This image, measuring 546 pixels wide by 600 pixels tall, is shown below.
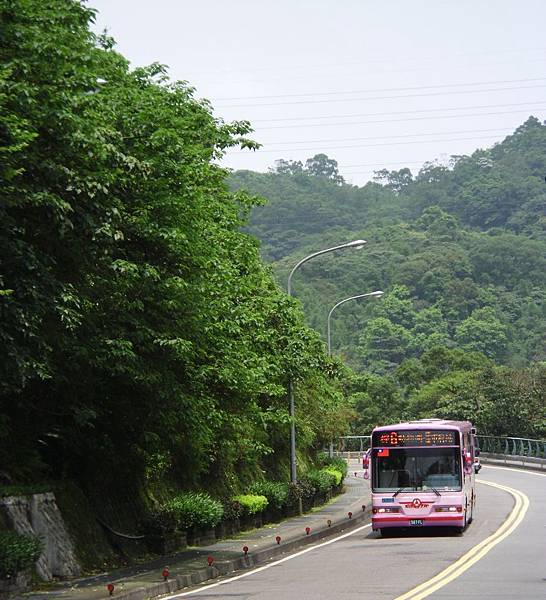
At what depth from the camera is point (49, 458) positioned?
2222 centimetres

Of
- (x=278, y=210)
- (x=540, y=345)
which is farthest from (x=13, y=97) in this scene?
(x=278, y=210)

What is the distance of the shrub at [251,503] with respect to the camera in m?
28.8

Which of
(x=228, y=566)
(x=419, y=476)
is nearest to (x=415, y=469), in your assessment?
(x=419, y=476)

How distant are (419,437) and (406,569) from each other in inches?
326

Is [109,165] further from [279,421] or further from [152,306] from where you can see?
[279,421]

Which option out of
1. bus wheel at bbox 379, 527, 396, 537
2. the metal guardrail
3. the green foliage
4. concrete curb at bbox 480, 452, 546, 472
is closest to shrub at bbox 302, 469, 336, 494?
the green foliage

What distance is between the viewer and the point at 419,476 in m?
26.8

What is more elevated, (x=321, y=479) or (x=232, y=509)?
(x=232, y=509)

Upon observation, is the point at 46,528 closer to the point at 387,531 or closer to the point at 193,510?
the point at 193,510

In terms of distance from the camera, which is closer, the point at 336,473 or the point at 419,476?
the point at 419,476

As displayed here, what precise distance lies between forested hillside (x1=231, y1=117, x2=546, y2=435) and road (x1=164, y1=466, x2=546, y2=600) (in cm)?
6502

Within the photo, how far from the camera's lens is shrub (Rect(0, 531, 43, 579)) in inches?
620

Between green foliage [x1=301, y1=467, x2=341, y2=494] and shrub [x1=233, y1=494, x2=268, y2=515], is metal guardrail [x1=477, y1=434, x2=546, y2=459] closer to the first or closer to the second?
green foliage [x1=301, y1=467, x2=341, y2=494]

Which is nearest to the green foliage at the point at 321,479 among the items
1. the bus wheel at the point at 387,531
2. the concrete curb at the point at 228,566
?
the concrete curb at the point at 228,566
